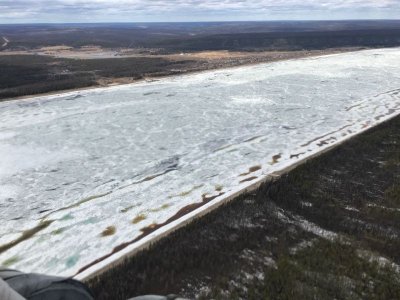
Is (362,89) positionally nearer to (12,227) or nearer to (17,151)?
(17,151)

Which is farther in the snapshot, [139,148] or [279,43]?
[279,43]

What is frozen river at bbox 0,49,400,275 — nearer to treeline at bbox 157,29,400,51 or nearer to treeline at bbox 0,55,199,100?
treeline at bbox 0,55,199,100

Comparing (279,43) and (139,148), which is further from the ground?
(139,148)

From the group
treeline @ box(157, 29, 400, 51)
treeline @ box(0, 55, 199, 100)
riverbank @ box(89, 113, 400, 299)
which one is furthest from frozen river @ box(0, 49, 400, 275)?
treeline @ box(157, 29, 400, 51)

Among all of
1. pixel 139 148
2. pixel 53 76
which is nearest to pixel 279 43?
pixel 53 76

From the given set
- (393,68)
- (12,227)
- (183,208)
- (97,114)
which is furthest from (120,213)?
(393,68)

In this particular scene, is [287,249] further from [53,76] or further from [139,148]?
[53,76]

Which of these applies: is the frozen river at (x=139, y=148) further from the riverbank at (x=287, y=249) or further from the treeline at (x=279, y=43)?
the treeline at (x=279, y=43)
